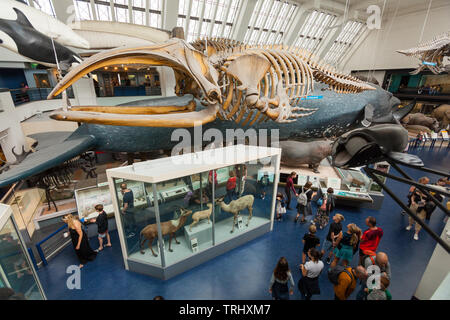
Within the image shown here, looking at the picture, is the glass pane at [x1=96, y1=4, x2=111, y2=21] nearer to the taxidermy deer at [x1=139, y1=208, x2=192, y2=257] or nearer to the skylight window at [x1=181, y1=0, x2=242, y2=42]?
the skylight window at [x1=181, y1=0, x2=242, y2=42]

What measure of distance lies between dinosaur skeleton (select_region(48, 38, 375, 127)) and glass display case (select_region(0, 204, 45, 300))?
1499mm

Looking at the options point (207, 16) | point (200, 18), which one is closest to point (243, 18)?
point (207, 16)

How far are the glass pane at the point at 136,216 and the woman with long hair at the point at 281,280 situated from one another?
2.19 metres

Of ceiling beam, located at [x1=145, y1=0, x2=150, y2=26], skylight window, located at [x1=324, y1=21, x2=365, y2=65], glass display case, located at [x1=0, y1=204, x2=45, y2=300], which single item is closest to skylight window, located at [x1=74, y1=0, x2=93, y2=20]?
ceiling beam, located at [x1=145, y1=0, x2=150, y2=26]

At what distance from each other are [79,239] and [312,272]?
4370 millimetres

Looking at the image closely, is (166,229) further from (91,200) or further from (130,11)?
(130,11)

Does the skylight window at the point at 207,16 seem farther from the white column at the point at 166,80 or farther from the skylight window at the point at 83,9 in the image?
the skylight window at the point at 83,9

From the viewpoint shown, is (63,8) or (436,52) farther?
(436,52)

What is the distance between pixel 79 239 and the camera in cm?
425

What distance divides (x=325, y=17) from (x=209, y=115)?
26118mm

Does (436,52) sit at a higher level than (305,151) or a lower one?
higher

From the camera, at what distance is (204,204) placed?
4.60 metres
